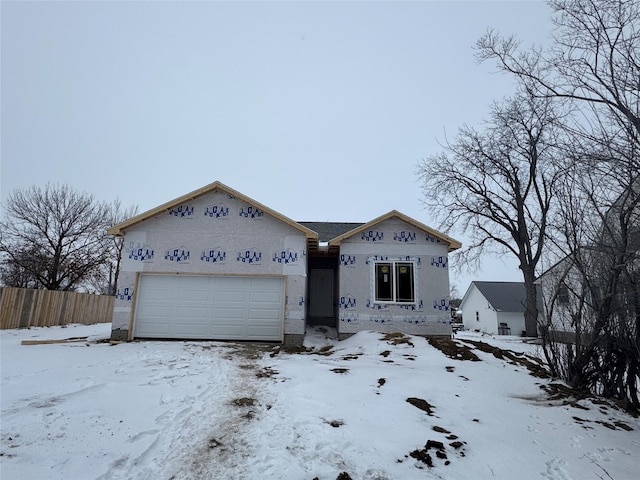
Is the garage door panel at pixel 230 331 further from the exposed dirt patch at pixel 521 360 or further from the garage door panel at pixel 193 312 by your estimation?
the exposed dirt patch at pixel 521 360

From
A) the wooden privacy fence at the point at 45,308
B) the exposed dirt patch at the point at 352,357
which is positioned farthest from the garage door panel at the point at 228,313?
the wooden privacy fence at the point at 45,308

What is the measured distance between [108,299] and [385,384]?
22.0 m

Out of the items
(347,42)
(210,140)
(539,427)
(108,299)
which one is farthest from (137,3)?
(539,427)

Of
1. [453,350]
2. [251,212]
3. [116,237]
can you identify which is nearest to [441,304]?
[453,350]

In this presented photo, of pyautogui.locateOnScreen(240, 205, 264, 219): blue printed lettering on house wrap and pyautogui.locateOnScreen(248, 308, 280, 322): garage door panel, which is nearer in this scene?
pyautogui.locateOnScreen(248, 308, 280, 322): garage door panel

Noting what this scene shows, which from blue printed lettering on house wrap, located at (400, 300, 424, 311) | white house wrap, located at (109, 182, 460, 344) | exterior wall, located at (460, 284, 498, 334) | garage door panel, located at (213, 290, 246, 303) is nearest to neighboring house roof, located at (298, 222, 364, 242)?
white house wrap, located at (109, 182, 460, 344)

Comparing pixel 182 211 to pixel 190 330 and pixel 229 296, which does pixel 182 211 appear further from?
pixel 190 330

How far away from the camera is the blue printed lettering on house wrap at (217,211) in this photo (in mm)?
11266

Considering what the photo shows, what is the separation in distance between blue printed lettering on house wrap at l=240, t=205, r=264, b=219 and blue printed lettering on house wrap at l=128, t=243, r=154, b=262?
3388 mm

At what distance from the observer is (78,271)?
69.4 feet

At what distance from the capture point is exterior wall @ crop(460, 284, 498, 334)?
31513 millimetres

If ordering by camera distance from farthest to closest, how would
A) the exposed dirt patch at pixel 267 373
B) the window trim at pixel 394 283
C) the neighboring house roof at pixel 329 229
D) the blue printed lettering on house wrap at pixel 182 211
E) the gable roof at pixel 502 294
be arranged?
the gable roof at pixel 502 294 < the neighboring house roof at pixel 329 229 < the window trim at pixel 394 283 < the blue printed lettering on house wrap at pixel 182 211 < the exposed dirt patch at pixel 267 373

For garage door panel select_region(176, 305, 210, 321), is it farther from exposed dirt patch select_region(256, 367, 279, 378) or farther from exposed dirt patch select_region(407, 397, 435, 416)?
exposed dirt patch select_region(407, 397, 435, 416)

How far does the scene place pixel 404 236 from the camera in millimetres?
11938
